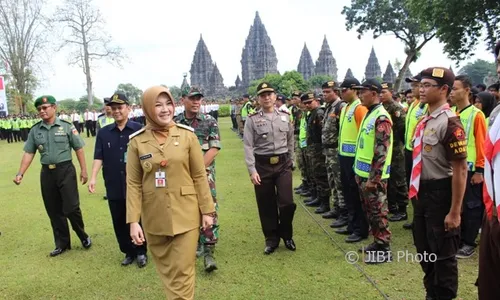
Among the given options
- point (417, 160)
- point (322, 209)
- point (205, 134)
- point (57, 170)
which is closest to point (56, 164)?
point (57, 170)

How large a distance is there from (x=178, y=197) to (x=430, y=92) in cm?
211

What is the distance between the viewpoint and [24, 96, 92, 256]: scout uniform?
4930 millimetres

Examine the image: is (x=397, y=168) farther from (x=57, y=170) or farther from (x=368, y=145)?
(x=57, y=170)

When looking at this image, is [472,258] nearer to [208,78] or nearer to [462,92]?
[462,92]

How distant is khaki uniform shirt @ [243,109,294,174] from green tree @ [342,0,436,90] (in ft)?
88.9

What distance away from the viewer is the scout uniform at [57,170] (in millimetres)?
4930

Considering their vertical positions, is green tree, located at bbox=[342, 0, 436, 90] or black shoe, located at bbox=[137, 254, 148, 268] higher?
green tree, located at bbox=[342, 0, 436, 90]

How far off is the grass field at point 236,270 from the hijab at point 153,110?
1.72 metres

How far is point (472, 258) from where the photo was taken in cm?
431

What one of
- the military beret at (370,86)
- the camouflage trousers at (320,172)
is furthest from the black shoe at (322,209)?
the military beret at (370,86)

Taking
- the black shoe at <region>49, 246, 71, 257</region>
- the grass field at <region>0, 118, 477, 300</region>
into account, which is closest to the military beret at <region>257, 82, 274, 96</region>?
the grass field at <region>0, 118, 477, 300</region>

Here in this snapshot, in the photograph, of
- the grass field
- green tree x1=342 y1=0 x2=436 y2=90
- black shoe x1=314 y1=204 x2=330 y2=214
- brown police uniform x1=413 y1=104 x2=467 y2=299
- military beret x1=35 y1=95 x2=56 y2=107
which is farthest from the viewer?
green tree x1=342 y1=0 x2=436 y2=90

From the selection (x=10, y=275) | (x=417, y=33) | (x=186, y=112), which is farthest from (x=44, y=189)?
(x=417, y=33)

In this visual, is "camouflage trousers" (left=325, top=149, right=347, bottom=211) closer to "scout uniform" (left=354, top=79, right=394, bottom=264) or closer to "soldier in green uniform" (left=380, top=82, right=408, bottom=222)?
"soldier in green uniform" (left=380, top=82, right=408, bottom=222)
